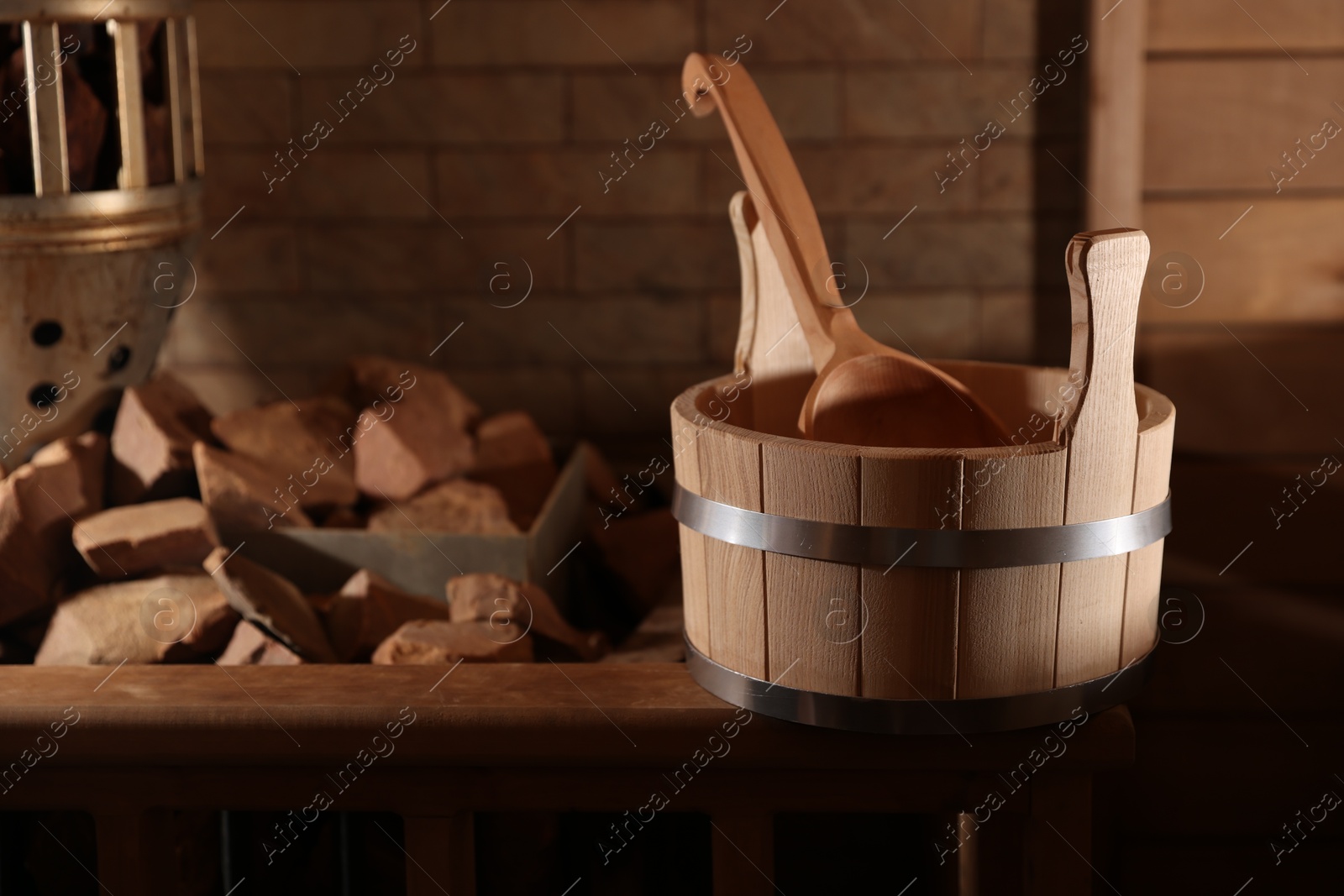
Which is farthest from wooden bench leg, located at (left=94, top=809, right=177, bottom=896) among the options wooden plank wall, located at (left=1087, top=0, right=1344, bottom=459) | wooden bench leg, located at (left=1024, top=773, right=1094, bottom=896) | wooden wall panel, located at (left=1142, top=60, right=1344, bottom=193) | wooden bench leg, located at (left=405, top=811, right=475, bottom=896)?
wooden wall panel, located at (left=1142, top=60, right=1344, bottom=193)

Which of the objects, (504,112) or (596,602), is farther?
(504,112)

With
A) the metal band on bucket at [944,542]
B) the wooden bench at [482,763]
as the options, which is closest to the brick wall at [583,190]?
the wooden bench at [482,763]

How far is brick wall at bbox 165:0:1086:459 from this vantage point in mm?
2451

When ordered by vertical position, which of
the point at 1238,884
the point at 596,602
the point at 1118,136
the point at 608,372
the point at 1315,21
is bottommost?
the point at 1238,884

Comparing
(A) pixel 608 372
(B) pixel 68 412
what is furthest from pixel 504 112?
(B) pixel 68 412

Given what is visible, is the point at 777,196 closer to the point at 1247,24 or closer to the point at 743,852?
the point at 743,852

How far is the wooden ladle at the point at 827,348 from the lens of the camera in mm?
1429

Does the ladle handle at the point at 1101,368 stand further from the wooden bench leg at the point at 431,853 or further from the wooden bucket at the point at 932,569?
the wooden bench leg at the point at 431,853

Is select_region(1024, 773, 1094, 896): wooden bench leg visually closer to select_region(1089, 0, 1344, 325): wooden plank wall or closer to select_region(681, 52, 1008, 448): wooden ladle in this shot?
select_region(681, 52, 1008, 448): wooden ladle

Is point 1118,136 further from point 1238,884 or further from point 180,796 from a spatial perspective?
point 180,796

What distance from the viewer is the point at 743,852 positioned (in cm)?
141

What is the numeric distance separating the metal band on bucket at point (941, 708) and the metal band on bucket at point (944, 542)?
0.15 metres

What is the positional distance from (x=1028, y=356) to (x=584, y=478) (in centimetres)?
97

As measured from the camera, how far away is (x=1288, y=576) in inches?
85.0
